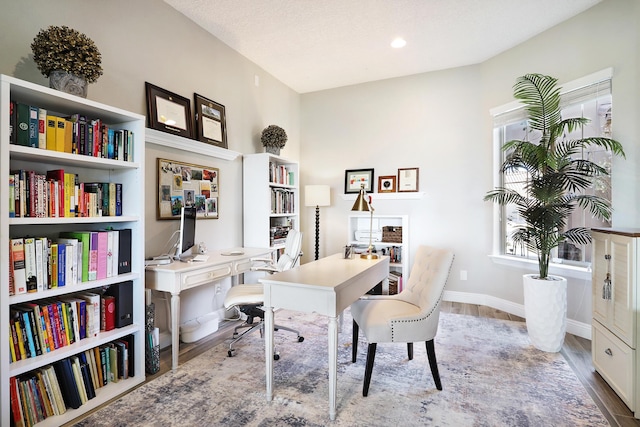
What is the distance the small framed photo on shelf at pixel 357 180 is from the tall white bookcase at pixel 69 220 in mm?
2997

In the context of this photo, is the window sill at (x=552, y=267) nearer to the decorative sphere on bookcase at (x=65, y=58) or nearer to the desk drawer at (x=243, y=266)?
the desk drawer at (x=243, y=266)

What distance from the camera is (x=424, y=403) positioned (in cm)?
197

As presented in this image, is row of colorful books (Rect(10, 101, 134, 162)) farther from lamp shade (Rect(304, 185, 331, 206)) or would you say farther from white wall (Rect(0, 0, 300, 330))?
lamp shade (Rect(304, 185, 331, 206))

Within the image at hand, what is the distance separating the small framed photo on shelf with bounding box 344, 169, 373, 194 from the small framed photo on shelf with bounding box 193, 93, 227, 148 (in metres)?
1.90

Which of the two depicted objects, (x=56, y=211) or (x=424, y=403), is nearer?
(x=56, y=211)

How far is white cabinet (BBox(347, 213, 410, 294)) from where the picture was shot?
4289 millimetres

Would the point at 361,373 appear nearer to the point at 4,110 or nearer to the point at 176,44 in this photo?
the point at 4,110

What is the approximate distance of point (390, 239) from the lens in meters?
4.38

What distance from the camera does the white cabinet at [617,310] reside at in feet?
6.17

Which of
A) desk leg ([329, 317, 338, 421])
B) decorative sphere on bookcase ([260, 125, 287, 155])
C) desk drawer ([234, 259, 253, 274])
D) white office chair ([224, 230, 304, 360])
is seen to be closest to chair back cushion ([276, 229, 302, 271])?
white office chair ([224, 230, 304, 360])

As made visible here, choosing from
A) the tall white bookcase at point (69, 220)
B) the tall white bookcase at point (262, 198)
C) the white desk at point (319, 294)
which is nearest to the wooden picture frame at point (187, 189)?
the tall white bookcase at point (262, 198)

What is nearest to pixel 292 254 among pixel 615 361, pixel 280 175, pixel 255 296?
pixel 255 296

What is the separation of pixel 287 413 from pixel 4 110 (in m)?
2.12

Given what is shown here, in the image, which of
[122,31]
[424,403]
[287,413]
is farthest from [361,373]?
[122,31]
